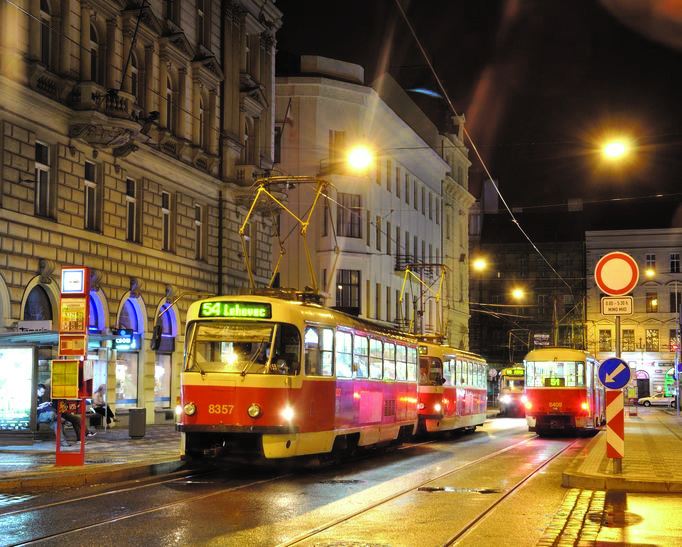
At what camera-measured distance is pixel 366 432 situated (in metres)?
22.7

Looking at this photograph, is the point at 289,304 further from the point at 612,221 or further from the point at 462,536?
the point at 612,221

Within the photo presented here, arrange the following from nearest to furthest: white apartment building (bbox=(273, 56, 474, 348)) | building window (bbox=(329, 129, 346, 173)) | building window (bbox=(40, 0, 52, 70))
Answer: building window (bbox=(40, 0, 52, 70)) < white apartment building (bbox=(273, 56, 474, 348)) < building window (bbox=(329, 129, 346, 173))

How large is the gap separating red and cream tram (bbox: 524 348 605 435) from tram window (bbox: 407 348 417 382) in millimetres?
7181

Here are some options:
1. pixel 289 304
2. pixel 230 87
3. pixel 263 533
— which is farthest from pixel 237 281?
pixel 263 533

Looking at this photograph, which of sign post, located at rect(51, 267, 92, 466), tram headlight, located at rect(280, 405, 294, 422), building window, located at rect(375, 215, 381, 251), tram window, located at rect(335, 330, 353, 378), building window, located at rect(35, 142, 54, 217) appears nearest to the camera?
tram headlight, located at rect(280, 405, 294, 422)

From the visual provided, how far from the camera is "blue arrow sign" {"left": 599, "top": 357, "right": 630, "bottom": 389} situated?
1714 centimetres

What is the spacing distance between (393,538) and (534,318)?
84.9 meters

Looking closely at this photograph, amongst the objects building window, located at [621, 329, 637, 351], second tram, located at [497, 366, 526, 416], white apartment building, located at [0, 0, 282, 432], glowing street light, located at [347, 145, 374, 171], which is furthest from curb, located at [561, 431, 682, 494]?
building window, located at [621, 329, 637, 351]

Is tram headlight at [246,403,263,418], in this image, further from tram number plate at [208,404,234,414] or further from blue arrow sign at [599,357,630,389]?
blue arrow sign at [599,357,630,389]

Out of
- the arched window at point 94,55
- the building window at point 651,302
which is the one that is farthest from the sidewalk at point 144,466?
the building window at point 651,302

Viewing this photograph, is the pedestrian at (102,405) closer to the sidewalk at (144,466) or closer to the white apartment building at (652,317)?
the sidewalk at (144,466)

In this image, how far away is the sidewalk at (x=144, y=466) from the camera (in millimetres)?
16281

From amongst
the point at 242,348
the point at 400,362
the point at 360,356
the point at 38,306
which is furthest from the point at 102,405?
the point at 242,348

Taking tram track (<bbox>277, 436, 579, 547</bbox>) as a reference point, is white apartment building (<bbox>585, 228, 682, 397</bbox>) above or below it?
above
